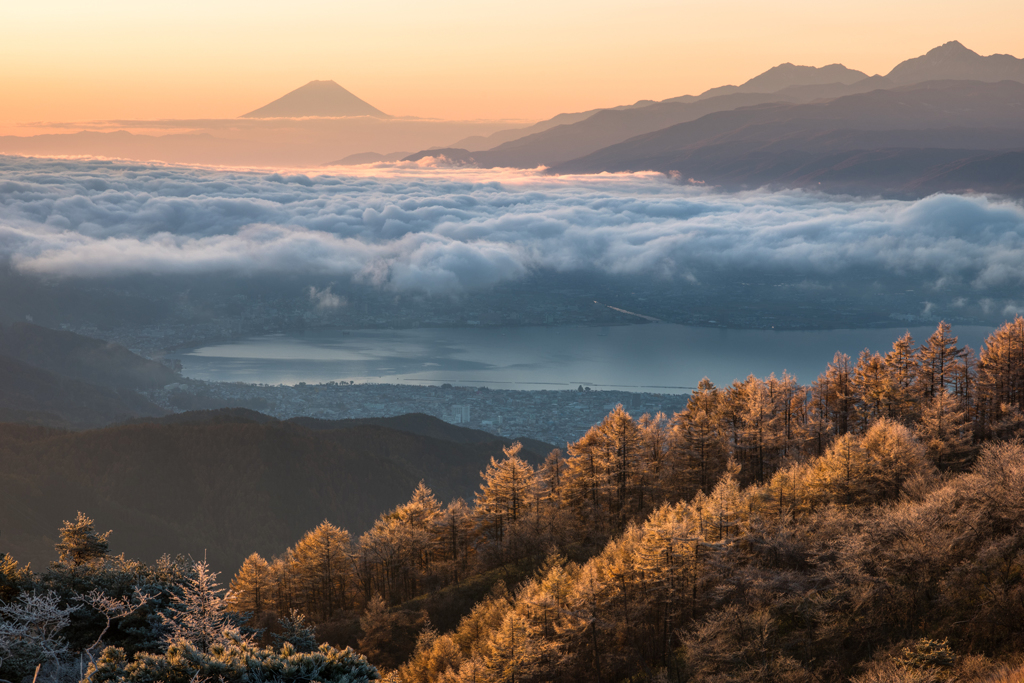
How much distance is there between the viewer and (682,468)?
6531cm

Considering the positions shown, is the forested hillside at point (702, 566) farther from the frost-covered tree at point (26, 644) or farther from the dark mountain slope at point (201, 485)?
the dark mountain slope at point (201, 485)

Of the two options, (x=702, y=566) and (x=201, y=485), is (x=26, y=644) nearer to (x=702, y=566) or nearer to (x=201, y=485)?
(x=702, y=566)

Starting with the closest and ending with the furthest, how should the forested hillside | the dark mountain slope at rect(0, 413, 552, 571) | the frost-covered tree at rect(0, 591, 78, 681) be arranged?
the frost-covered tree at rect(0, 591, 78, 681) < the forested hillside < the dark mountain slope at rect(0, 413, 552, 571)

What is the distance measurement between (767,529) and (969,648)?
14.5 m

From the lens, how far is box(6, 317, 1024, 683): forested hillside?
3203 centimetres

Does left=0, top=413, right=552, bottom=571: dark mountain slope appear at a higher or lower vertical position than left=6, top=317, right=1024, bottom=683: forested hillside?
lower

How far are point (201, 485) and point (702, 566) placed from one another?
172102 mm

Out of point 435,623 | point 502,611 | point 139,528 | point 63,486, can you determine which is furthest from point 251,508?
point 502,611

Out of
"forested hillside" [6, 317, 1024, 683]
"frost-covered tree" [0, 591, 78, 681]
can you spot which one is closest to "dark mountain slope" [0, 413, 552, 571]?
"forested hillside" [6, 317, 1024, 683]

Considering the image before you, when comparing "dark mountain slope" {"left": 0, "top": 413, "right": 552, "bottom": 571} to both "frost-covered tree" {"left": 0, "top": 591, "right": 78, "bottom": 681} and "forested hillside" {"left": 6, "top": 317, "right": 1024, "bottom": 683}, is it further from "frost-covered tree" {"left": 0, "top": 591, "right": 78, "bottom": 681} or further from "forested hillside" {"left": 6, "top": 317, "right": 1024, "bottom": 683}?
"frost-covered tree" {"left": 0, "top": 591, "right": 78, "bottom": 681}

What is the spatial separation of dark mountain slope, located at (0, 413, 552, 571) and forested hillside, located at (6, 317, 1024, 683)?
9941 cm

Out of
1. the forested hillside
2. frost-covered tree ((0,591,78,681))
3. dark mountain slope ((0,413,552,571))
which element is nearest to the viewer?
frost-covered tree ((0,591,78,681))

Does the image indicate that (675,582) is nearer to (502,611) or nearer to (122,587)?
(502,611)

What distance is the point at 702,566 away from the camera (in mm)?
40375
